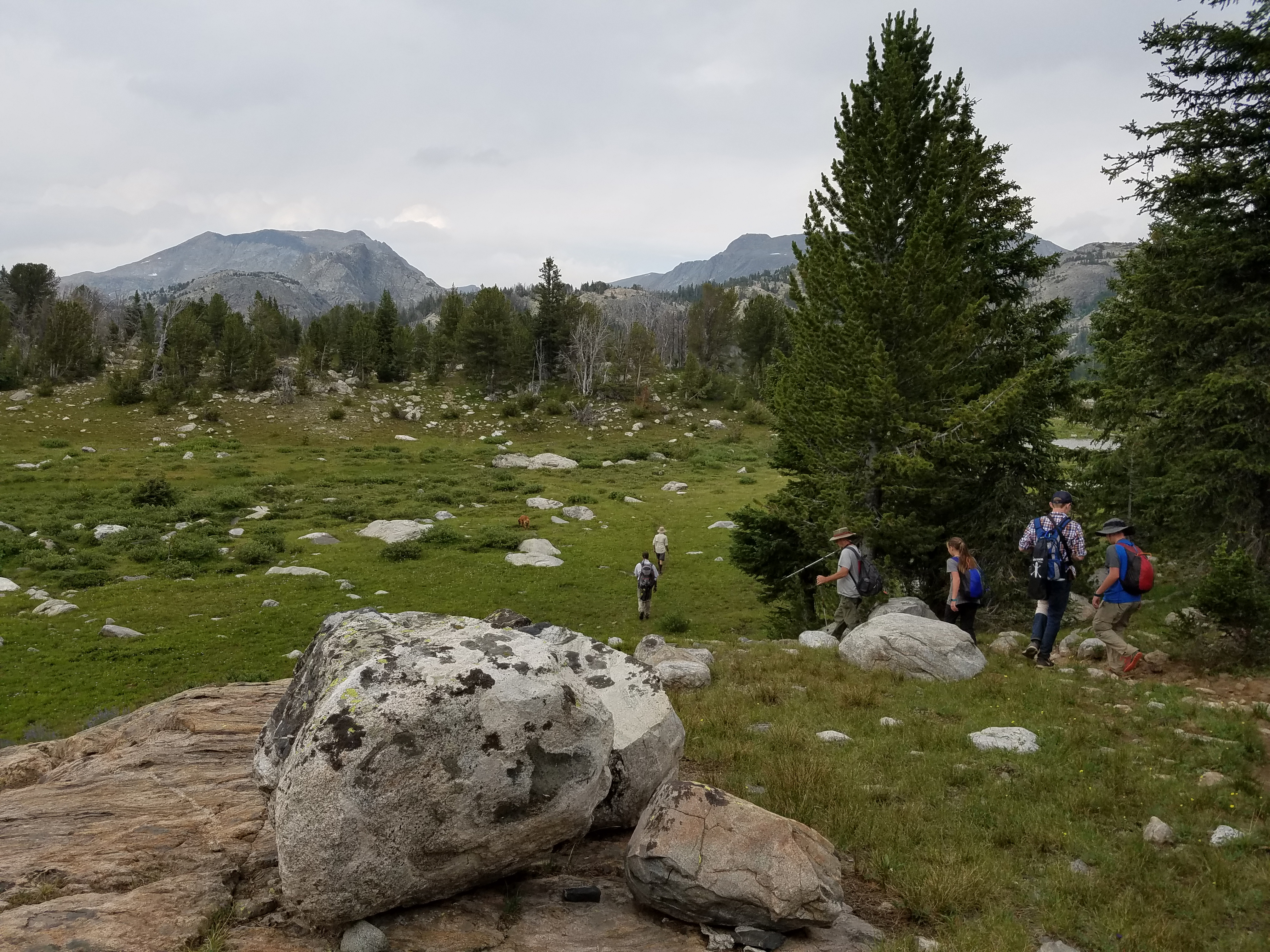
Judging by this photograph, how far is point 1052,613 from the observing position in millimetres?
12602

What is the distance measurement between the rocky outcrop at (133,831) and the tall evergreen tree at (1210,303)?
19.2 meters

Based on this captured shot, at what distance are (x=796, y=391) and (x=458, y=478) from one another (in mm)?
29729

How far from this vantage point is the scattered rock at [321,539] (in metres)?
28.5

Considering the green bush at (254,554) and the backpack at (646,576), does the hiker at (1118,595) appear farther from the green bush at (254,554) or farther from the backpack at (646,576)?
the green bush at (254,554)

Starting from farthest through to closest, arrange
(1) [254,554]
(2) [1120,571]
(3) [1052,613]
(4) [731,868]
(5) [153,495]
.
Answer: (5) [153,495] < (1) [254,554] < (3) [1052,613] < (2) [1120,571] < (4) [731,868]

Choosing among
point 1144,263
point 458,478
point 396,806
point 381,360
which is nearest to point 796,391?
point 1144,263

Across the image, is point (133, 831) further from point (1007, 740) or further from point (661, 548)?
point (661, 548)

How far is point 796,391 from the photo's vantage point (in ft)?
62.1

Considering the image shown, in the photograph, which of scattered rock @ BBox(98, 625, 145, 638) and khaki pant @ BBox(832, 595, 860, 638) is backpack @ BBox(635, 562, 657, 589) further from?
scattered rock @ BBox(98, 625, 145, 638)

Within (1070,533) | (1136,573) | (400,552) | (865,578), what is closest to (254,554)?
(400,552)

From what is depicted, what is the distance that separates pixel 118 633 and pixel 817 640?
61.0 feet

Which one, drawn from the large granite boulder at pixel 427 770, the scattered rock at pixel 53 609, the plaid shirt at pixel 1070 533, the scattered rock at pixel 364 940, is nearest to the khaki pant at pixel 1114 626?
the plaid shirt at pixel 1070 533

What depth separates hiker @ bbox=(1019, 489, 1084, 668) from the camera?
12.1m

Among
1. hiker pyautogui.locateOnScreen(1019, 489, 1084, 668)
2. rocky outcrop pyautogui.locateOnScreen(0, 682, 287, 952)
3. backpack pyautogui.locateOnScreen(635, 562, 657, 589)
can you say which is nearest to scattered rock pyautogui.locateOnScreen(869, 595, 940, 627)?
hiker pyautogui.locateOnScreen(1019, 489, 1084, 668)
